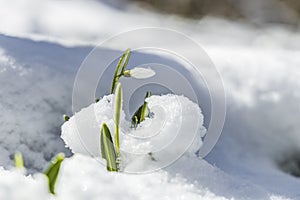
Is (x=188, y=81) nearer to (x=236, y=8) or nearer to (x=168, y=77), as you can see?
(x=168, y=77)

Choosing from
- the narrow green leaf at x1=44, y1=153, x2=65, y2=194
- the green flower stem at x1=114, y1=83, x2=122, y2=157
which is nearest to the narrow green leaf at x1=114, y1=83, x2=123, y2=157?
the green flower stem at x1=114, y1=83, x2=122, y2=157

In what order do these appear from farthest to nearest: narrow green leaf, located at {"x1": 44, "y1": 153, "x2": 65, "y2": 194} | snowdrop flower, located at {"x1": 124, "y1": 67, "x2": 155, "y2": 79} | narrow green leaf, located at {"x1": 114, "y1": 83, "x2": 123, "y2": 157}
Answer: snowdrop flower, located at {"x1": 124, "y1": 67, "x2": 155, "y2": 79}, narrow green leaf, located at {"x1": 114, "y1": 83, "x2": 123, "y2": 157}, narrow green leaf, located at {"x1": 44, "y1": 153, "x2": 65, "y2": 194}

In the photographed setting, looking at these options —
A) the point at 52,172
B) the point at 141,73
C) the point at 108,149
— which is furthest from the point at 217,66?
the point at 52,172

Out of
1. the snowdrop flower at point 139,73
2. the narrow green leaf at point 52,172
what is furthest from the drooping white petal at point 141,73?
the narrow green leaf at point 52,172

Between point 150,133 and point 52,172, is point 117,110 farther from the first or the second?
point 52,172

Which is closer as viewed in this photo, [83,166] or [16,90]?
[83,166]

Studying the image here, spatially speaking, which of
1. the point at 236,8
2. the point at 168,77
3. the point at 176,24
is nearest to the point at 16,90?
the point at 168,77

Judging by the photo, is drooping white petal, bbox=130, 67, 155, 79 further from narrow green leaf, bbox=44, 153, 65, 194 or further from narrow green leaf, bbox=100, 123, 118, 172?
narrow green leaf, bbox=44, 153, 65, 194
